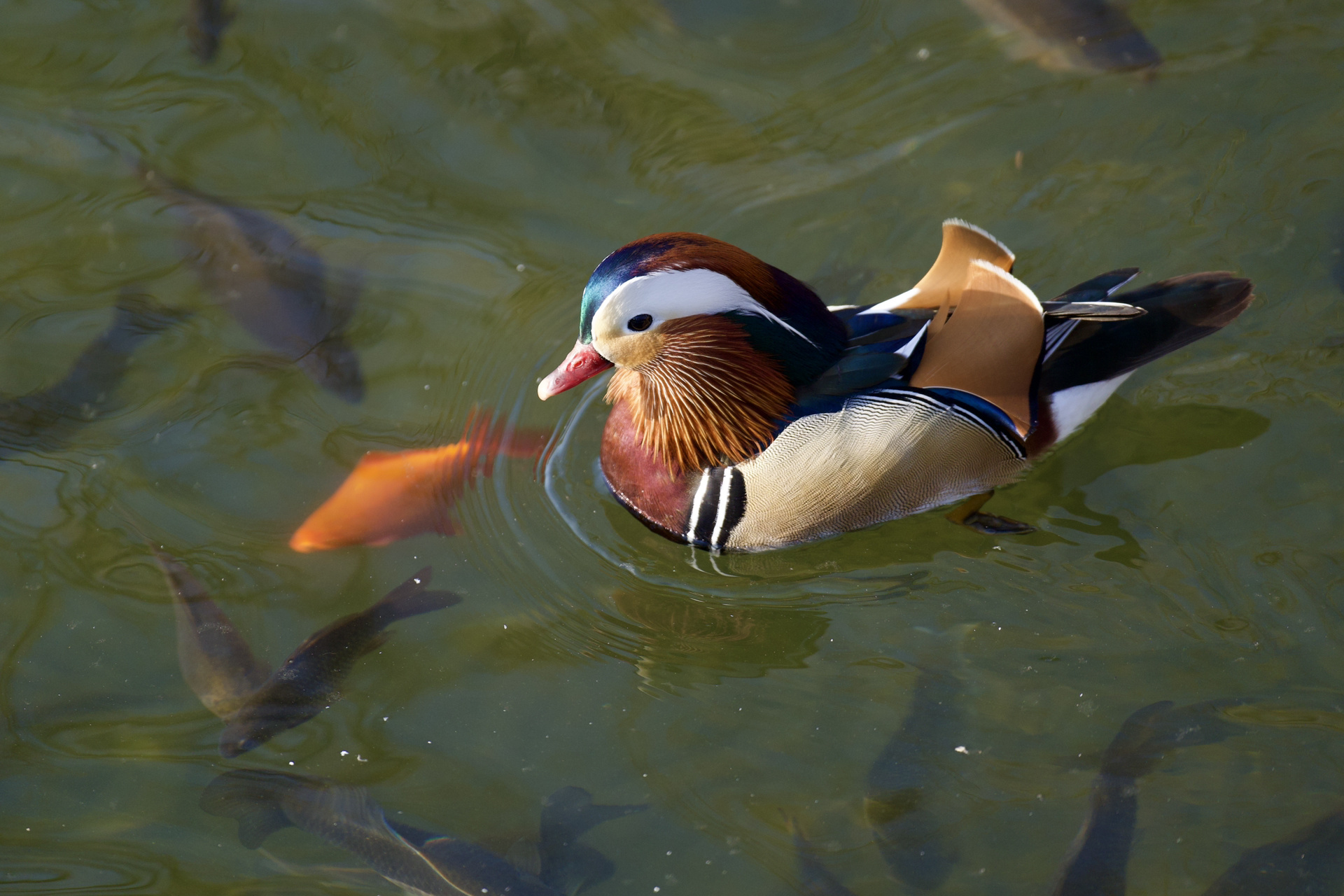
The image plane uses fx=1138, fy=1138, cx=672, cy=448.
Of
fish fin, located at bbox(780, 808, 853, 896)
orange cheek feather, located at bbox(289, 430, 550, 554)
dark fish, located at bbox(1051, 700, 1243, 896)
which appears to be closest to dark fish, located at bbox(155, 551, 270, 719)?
orange cheek feather, located at bbox(289, 430, 550, 554)

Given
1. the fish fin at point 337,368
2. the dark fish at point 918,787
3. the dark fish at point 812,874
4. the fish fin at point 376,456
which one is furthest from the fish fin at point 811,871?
the fish fin at point 337,368

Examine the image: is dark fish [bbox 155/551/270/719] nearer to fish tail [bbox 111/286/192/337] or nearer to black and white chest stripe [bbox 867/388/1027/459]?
fish tail [bbox 111/286/192/337]

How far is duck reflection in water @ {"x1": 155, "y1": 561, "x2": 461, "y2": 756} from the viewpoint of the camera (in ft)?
10.4

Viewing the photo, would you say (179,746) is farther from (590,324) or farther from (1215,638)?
(1215,638)

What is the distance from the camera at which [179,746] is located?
3.18m

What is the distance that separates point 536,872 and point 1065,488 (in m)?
2.08

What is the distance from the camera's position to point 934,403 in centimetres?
333

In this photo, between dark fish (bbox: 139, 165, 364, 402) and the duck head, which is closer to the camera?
the duck head

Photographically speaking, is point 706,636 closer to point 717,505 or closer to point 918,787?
point 717,505

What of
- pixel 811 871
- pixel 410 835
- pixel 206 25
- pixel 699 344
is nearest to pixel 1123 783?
pixel 811 871

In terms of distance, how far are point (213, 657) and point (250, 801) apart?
0.45 m

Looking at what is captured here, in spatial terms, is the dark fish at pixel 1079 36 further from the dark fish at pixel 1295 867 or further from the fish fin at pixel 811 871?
the fish fin at pixel 811 871

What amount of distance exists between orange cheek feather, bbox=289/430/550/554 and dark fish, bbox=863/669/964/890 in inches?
60.1

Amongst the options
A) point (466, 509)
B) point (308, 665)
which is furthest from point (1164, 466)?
point (308, 665)
